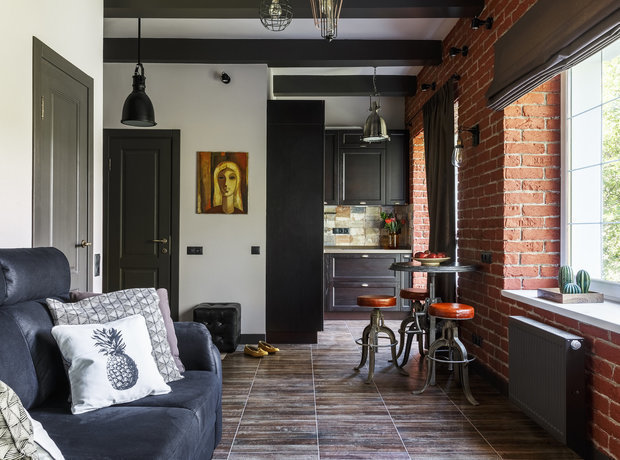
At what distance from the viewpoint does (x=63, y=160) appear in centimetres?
313

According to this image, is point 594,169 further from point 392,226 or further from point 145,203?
point 145,203

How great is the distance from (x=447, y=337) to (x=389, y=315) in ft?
9.85

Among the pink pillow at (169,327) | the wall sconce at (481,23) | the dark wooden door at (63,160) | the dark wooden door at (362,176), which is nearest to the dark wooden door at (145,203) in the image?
the dark wooden door at (63,160)

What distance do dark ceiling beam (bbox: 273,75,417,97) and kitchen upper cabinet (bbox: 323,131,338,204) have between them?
666mm

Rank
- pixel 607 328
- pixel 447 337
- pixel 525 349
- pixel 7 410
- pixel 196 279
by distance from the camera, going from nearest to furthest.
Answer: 1. pixel 7 410
2. pixel 607 328
3. pixel 525 349
4. pixel 447 337
5. pixel 196 279

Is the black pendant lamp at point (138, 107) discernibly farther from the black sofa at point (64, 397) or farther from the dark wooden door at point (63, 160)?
the black sofa at point (64, 397)

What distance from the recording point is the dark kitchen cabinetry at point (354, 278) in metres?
6.46

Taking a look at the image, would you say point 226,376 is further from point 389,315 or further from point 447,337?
point 389,315

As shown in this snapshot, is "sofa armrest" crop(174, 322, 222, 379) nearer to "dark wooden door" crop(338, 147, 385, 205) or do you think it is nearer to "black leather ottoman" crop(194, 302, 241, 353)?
"black leather ottoman" crop(194, 302, 241, 353)

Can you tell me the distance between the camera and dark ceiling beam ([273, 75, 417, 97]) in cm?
629

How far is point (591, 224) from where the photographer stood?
3.04 m

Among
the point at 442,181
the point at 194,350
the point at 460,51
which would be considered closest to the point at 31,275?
the point at 194,350

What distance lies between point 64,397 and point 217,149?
346 centimetres

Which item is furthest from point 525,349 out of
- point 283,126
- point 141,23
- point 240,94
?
point 141,23
